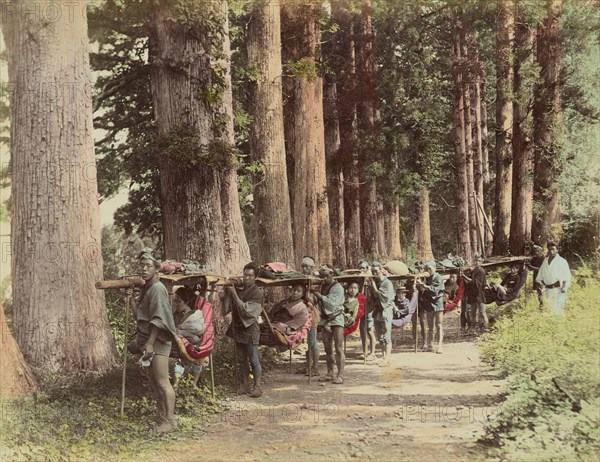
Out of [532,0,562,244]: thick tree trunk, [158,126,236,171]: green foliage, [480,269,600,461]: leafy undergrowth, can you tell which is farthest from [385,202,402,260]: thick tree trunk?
[480,269,600,461]: leafy undergrowth

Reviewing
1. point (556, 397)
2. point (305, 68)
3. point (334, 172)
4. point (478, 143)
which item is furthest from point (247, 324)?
point (478, 143)

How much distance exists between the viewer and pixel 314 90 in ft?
65.0

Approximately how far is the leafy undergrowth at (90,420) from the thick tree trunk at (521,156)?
1072cm

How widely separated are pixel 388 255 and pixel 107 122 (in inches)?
510

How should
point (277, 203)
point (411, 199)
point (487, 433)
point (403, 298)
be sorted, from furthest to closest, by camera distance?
point (411, 199) → point (277, 203) → point (403, 298) → point (487, 433)

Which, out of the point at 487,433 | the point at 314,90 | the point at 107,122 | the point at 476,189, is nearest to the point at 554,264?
the point at 487,433

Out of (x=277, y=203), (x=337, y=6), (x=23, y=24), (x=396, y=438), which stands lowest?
(x=396, y=438)

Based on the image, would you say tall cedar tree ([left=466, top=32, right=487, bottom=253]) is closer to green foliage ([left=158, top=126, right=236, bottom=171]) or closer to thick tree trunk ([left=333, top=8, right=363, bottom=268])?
thick tree trunk ([left=333, top=8, right=363, bottom=268])

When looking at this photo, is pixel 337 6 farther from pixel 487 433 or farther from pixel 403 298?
pixel 487 433

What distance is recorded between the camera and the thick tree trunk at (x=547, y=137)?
1628cm

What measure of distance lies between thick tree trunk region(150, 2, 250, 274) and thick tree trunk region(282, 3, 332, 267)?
7.03 metres

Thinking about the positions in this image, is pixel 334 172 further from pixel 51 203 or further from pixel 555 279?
pixel 51 203

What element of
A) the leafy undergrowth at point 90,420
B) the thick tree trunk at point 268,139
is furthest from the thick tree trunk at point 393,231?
the leafy undergrowth at point 90,420

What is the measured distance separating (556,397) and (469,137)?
77.5 ft
